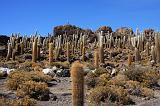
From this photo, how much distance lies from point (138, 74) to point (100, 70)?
2.41 metres

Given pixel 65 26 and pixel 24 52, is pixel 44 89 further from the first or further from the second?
pixel 65 26

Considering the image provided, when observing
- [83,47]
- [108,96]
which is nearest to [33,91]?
[108,96]

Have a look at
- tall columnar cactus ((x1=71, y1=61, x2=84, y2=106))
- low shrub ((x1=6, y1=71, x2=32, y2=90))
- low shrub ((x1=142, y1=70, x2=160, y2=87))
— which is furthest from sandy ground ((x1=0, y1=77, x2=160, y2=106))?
tall columnar cactus ((x1=71, y1=61, x2=84, y2=106))

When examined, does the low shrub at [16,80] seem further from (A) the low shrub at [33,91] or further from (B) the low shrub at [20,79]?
(A) the low shrub at [33,91]

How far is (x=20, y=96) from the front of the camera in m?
16.3

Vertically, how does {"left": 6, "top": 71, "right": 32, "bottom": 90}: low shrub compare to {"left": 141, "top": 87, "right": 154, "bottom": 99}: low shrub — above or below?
above

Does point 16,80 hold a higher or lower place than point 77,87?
higher

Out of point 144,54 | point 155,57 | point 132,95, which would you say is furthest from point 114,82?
point 144,54

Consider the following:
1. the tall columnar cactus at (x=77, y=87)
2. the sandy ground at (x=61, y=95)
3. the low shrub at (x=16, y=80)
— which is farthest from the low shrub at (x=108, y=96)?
the low shrub at (x=16, y=80)

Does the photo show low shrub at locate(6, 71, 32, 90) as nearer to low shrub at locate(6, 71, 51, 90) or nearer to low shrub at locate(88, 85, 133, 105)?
low shrub at locate(6, 71, 51, 90)

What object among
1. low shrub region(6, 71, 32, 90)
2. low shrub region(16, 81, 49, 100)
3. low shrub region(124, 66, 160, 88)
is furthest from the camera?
low shrub region(124, 66, 160, 88)

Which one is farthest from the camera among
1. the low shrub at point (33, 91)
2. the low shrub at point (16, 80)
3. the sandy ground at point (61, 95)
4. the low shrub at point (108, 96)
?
the low shrub at point (16, 80)

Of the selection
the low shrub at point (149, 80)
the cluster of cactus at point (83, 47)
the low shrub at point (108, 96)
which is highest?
the cluster of cactus at point (83, 47)

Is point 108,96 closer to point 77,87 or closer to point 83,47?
point 77,87
